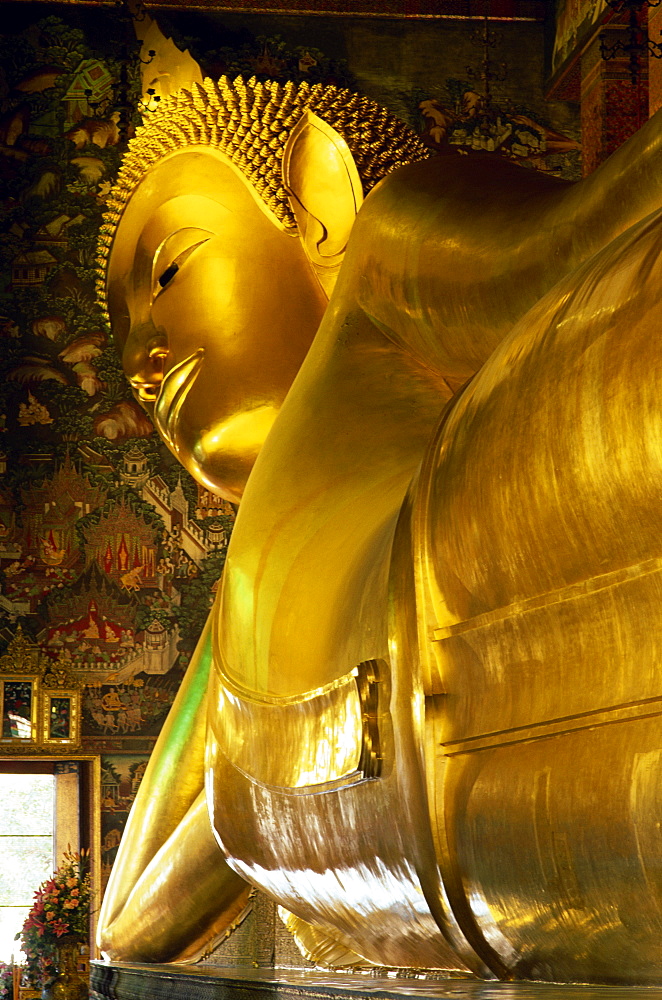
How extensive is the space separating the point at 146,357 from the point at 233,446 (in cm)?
29

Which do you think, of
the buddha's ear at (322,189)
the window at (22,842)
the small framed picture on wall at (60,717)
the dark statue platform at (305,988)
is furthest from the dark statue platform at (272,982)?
the window at (22,842)

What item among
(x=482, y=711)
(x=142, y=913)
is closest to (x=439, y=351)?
(x=482, y=711)

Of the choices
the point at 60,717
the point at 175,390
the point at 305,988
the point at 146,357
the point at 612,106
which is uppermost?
the point at 612,106

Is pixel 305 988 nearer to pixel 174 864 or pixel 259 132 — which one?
pixel 174 864

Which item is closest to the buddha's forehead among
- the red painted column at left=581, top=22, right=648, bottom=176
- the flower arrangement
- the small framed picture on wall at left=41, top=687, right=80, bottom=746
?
the red painted column at left=581, top=22, right=648, bottom=176

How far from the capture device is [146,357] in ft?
7.59

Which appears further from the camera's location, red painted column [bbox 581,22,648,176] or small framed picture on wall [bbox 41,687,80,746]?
small framed picture on wall [bbox 41,687,80,746]

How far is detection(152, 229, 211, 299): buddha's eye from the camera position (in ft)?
7.59

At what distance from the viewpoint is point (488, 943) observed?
1.05 meters

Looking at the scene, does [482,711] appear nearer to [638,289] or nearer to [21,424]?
[638,289]

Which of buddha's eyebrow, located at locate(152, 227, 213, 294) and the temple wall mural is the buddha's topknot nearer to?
buddha's eyebrow, located at locate(152, 227, 213, 294)

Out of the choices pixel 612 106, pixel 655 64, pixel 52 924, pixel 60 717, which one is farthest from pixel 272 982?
pixel 60 717

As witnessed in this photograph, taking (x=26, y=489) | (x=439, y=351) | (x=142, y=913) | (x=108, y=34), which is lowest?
(x=142, y=913)

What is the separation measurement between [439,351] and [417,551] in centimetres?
51
